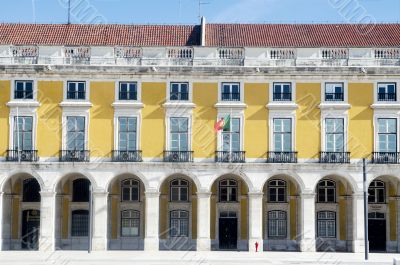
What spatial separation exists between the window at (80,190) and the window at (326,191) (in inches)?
480

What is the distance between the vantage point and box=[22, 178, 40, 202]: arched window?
144 feet

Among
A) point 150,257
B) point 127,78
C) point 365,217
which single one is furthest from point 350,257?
point 127,78

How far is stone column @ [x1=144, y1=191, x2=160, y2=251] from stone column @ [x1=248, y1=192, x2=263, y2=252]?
4614mm

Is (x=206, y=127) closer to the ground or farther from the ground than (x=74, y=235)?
farther from the ground

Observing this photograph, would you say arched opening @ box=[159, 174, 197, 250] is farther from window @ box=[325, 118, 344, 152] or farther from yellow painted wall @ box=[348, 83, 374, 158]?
yellow painted wall @ box=[348, 83, 374, 158]

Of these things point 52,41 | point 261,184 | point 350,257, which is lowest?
point 350,257

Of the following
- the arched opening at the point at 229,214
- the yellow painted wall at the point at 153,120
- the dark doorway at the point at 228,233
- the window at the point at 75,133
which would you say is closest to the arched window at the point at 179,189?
the arched opening at the point at 229,214

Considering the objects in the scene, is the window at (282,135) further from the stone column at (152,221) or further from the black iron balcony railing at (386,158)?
the stone column at (152,221)

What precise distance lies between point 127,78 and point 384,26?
51.4 ft

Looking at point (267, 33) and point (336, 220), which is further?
point (267, 33)

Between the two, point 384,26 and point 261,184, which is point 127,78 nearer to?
point 261,184

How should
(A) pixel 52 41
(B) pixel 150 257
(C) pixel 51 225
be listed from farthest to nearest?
(A) pixel 52 41 → (C) pixel 51 225 → (B) pixel 150 257

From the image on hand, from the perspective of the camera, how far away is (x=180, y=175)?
4359 centimetres

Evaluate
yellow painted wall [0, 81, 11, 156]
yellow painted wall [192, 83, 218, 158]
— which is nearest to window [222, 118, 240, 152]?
yellow painted wall [192, 83, 218, 158]
